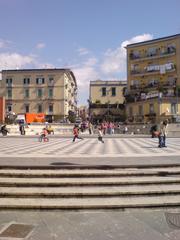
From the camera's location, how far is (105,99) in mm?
75625

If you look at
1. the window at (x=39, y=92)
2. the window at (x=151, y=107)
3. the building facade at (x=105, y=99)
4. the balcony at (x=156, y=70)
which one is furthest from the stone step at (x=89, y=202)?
the window at (x=39, y=92)

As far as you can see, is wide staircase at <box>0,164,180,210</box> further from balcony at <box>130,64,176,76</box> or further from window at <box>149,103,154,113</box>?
balcony at <box>130,64,176,76</box>

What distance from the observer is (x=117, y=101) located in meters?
75.3

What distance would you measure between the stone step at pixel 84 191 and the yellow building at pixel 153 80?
4359cm

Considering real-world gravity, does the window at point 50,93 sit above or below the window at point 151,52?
below

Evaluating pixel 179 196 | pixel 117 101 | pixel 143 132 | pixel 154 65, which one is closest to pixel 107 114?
pixel 117 101

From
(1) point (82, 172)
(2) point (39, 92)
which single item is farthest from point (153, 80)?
(1) point (82, 172)

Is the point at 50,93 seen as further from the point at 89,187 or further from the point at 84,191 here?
the point at 84,191

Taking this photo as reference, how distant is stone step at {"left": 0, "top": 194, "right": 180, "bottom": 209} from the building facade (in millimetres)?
65311

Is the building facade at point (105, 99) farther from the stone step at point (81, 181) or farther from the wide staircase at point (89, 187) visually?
the stone step at point (81, 181)

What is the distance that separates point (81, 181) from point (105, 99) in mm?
67974

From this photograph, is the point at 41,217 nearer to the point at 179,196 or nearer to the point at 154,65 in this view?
the point at 179,196

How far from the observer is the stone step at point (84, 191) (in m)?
7.34

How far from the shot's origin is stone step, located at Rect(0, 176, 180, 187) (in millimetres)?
7906
